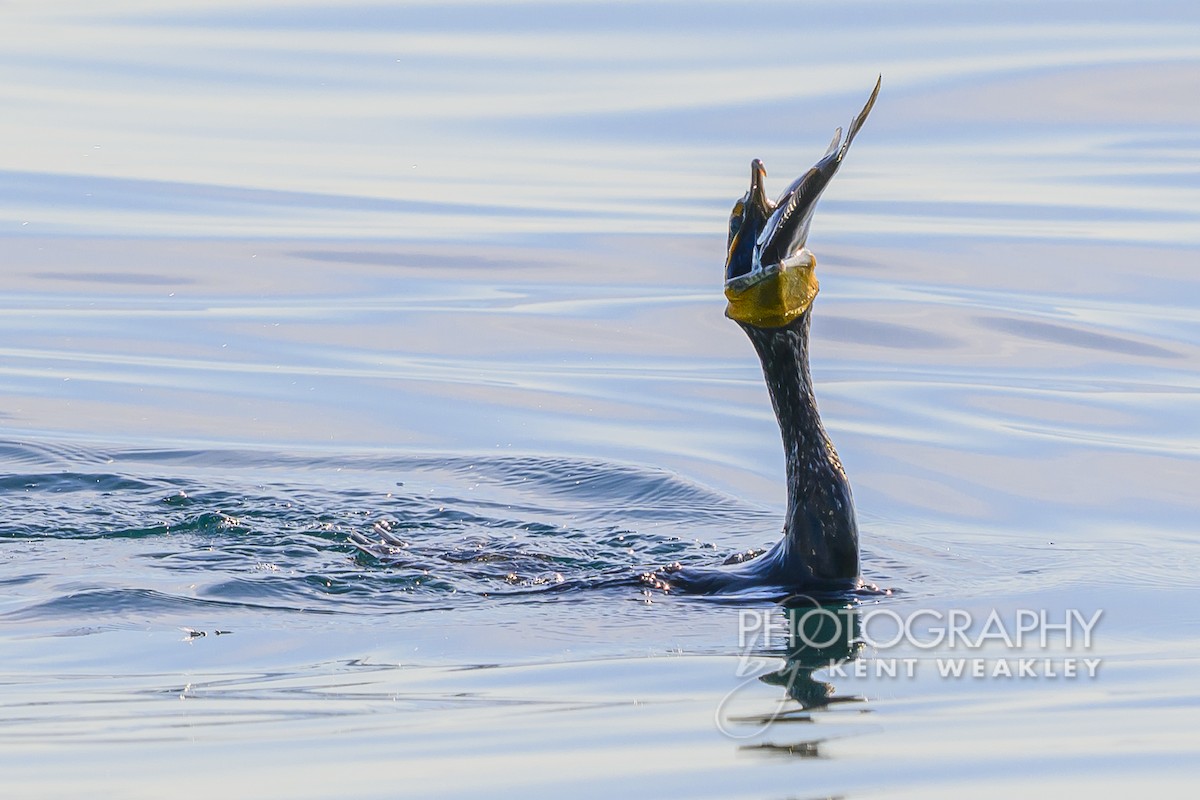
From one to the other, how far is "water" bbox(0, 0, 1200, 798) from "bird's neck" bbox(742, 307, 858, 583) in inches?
11.3

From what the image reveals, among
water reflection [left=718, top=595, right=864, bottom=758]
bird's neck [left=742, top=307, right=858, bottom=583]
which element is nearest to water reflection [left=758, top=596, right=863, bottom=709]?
water reflection [left=718, top=595, right=864, bottom=758]

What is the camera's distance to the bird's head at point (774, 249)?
556 cm

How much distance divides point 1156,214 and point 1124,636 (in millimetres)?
9129

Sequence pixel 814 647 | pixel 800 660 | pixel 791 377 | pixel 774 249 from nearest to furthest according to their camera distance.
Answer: pixel 800 660 < pixel 814 647 < pixel 774 249 < pixel 791 377

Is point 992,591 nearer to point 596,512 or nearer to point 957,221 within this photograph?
point 596,512

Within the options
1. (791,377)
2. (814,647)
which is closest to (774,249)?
(791,377)

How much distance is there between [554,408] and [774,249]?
178 inches

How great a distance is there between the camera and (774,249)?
5629 millimetres

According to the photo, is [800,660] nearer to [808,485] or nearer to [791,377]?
[808,485]

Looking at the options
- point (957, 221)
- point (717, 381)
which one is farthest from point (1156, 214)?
point (717, 381)

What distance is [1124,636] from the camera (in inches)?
227

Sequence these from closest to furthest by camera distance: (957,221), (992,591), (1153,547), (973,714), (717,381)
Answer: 1. (973,714)
2. (992,591)
3. (1153,547)
4. (717,381)
5. (957,221)

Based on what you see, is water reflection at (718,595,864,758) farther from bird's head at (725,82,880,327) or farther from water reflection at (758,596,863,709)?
bird's head at (725,82,880,327)

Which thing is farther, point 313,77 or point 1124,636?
point 313,77
